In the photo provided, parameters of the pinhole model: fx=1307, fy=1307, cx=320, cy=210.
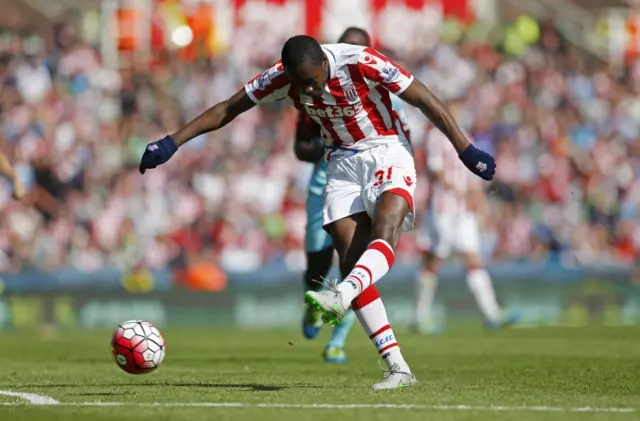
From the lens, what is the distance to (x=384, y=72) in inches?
349

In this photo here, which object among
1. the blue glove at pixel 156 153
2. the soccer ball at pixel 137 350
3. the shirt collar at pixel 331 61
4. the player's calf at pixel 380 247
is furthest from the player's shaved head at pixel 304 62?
the soccer ball at pixel 137 350

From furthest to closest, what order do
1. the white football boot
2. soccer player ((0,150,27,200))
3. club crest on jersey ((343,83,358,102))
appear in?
soccer player ((0,150,27,200)) < club crest on jersey ((343,83,358,102)) < the white football boot

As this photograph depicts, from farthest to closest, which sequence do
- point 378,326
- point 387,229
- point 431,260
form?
1. point 431,260
2. point 378,326
3. point 387,229

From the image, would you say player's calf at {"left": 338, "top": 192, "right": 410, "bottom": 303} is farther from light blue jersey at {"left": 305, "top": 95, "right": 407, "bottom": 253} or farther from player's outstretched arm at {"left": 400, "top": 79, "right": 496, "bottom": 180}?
light blue jersey at {"left": 305, "top": 95, "right": 407, "bottom": 253}

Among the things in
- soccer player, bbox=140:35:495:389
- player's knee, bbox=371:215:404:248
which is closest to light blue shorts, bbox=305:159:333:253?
soccer player, bbox=140:35:495:389

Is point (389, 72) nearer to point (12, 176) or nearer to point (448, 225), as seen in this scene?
point (12, 176)

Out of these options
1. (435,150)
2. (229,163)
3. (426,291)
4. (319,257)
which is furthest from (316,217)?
(229,163)

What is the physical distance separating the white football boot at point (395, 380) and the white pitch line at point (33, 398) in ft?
7.00

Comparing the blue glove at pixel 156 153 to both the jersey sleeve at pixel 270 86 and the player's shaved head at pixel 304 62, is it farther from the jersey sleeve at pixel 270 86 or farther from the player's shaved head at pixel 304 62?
the player's shaved head at pixel 304 62

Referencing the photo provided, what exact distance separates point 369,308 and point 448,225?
975cm

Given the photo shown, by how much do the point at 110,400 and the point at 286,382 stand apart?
2.00m

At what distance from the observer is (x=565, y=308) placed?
22.1m

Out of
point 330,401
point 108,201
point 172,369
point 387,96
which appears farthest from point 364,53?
point 108,201

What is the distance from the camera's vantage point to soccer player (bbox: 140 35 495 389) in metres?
8.71
